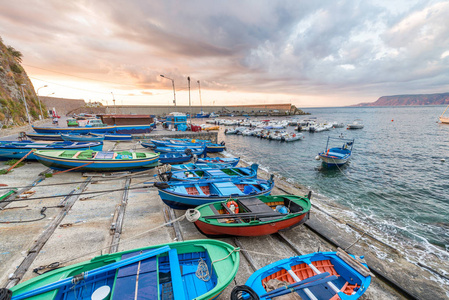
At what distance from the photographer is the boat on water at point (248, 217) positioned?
24.1 feet

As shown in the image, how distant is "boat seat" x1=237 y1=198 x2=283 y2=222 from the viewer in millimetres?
8047

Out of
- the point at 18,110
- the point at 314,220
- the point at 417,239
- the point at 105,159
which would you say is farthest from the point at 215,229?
the point at 18,110

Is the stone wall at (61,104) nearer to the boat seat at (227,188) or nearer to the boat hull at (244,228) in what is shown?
the boat seat at (227,188)

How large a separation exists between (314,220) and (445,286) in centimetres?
498

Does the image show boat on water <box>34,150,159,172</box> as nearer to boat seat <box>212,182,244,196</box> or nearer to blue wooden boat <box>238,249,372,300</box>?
boat seat <box>212,182,244,196</box>

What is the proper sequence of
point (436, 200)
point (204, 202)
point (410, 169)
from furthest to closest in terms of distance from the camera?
point (410, 169) < point (436, 200) < point (204, 202)

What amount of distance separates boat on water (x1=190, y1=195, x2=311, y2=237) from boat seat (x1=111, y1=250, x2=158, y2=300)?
9.49 feet

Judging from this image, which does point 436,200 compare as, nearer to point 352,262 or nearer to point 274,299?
point 352,262

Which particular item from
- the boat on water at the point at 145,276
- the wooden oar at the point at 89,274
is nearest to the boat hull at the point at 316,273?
the boat on water at the point at 145,276

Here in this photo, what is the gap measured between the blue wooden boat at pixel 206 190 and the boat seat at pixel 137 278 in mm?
4094

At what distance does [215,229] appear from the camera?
7.38 meters

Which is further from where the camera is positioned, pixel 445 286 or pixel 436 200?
pixel 436 200

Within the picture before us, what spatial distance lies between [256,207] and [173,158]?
1173cm

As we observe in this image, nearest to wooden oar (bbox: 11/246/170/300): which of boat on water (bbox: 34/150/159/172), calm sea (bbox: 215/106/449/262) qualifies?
boat on water (bbox: 34/150/159/172)
